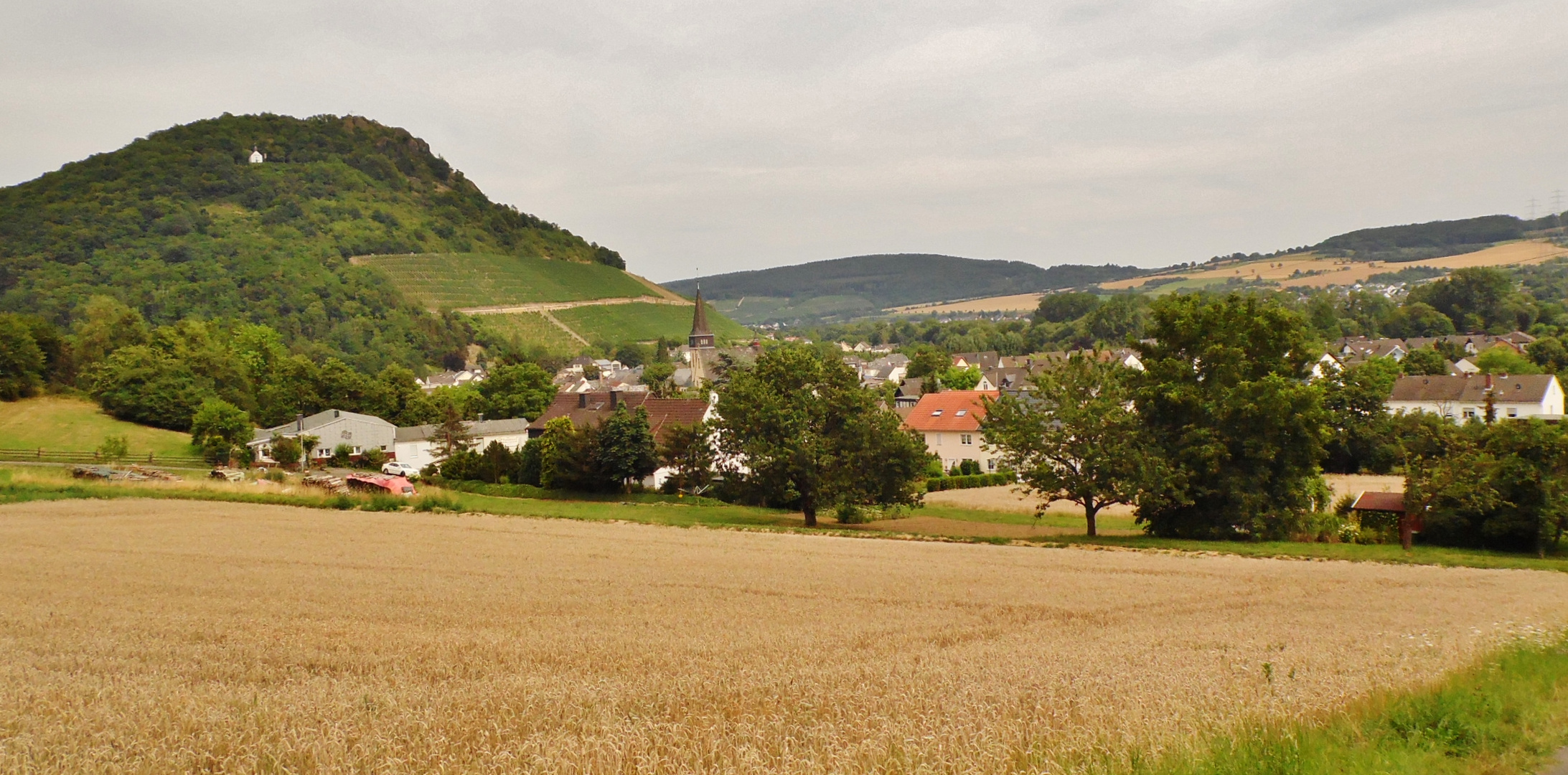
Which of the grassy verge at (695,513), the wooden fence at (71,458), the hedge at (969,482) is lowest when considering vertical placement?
the hedge at (969,482)

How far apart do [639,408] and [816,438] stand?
21.4 meters

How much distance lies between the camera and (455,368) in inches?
7308

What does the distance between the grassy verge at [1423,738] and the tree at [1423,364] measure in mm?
108669

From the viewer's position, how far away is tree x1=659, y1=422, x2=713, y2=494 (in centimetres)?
5369

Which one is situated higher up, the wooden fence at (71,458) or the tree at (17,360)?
the tree at (17,360)

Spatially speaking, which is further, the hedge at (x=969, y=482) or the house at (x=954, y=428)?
the house at (x=954, y=428)

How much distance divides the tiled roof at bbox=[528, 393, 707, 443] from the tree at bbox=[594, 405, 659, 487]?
1466mm

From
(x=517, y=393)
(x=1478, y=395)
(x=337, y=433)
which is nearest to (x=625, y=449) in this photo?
(x=337, y=433)

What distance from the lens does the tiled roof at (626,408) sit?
67.2 metres

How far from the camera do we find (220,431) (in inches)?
2749

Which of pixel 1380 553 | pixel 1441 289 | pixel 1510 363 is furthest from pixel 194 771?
pixel 1441 289

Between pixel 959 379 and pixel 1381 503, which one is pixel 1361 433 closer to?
pixel 1381 503

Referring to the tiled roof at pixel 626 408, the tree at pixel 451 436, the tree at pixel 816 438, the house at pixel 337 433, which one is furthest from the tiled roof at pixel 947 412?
the house at pixel 337 433

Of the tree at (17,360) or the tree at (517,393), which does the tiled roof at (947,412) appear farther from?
the tree at (17,360)
